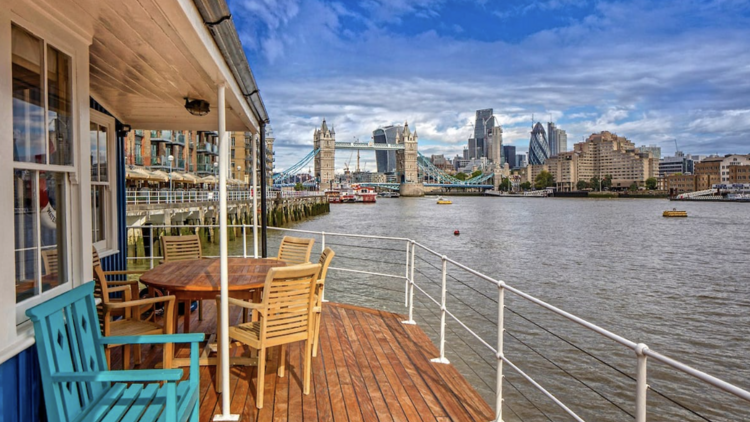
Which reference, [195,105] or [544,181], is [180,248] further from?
[544,181]

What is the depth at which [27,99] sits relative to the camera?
1.87m

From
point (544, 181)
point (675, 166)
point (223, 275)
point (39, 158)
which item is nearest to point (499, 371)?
point (223, 275)

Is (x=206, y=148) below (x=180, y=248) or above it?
above

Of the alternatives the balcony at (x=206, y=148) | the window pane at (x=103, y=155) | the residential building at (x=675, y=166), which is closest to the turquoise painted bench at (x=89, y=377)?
the window pane at (x=103, y=155)

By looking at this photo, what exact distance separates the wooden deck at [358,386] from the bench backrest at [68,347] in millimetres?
744

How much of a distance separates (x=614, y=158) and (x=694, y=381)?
534 ft

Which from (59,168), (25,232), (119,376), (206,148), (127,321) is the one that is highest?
(206,148)

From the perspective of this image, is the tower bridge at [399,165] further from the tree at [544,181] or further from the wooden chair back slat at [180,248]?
the wooden chair back slat at [180,248]

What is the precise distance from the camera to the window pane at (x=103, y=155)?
434 cm

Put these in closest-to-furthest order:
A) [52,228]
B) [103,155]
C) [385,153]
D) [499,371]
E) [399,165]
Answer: [52,228], [499,371], [103,155], [399,165], [385,153]

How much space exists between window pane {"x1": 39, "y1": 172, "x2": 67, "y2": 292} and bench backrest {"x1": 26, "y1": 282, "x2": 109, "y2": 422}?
12 centimetres

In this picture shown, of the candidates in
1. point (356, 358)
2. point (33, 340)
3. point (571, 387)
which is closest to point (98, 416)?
point (33, 340)

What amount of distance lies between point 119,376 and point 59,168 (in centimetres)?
95

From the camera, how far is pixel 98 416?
1832mm
